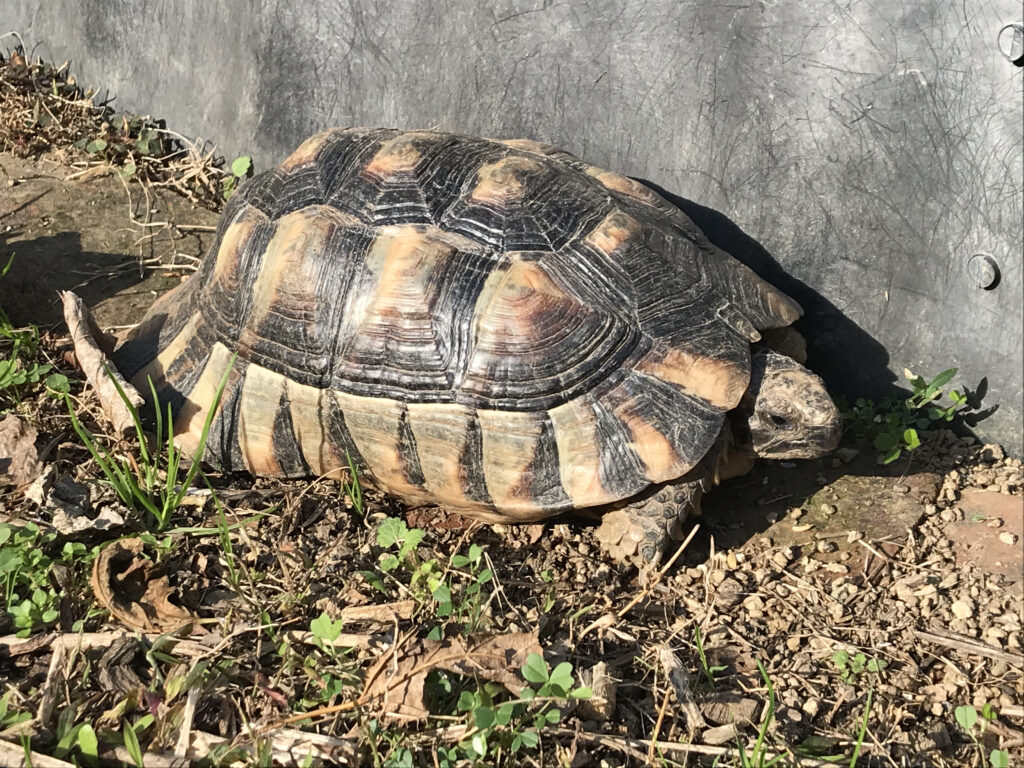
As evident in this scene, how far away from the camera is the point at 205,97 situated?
17.0 feet

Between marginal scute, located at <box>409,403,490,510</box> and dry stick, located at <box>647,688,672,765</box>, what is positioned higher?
marginal scute, located at <box>409,403,490,510</box>

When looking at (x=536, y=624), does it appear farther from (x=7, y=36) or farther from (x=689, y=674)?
(x=7, y=36)

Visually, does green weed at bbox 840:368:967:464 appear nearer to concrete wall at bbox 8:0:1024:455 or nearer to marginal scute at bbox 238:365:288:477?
concrete wall at bbox 8:0:1024:455

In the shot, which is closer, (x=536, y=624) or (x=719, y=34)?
(x=536, y=624)

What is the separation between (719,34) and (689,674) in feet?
7.93

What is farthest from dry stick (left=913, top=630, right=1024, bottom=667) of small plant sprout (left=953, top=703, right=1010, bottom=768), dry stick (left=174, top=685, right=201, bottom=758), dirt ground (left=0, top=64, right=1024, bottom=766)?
dry stick (left=174, top=685, right=201, bottom=758)

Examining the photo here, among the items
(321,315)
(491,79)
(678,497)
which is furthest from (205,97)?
(678,497)

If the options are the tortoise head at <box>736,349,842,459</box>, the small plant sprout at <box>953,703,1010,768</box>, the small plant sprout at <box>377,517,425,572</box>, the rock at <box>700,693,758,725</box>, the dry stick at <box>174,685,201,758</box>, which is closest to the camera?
the dry stick at <box>174,685,201,758</box>

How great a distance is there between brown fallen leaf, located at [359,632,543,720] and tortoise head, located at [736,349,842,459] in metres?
1.16

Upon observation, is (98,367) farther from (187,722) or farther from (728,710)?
(728,710)

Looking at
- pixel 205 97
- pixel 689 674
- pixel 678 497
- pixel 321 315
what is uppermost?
pixel 205 97

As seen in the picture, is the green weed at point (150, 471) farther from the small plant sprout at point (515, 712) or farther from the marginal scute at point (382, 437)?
the small plant sprout at point (515, 712)

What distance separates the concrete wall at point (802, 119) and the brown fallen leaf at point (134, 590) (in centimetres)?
242

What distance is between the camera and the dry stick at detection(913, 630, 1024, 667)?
2832 mm
